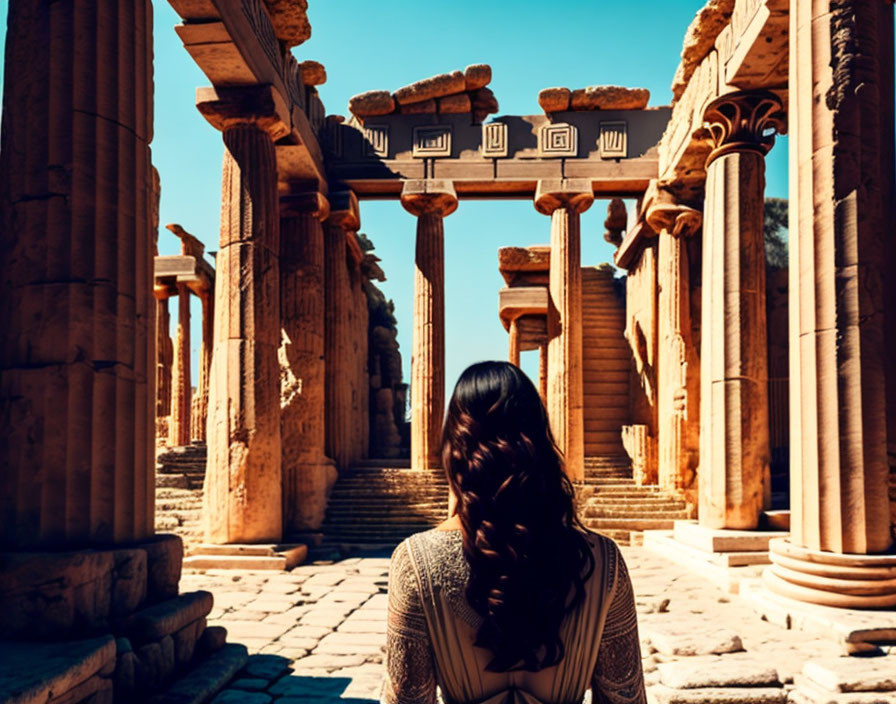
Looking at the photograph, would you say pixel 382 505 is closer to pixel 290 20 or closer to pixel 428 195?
pixel 428 195

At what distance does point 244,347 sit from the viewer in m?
10.2

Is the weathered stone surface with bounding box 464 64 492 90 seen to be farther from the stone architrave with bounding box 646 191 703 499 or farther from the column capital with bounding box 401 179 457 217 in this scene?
the stone architrave with bounding box 646 191 703 499

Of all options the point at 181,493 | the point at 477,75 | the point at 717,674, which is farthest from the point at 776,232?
the point at 717,674

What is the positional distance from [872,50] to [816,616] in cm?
437

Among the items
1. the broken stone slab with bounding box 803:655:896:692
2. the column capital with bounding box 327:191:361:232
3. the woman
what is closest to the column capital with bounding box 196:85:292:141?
the column capital with bounding box 327:191:361:232

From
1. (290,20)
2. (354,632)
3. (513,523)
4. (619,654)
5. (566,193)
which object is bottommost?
(354,632)

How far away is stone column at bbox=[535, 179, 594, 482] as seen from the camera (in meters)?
14.7

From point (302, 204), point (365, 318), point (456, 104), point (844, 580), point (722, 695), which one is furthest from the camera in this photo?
point (365, 318)

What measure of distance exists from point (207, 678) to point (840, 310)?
5.21m

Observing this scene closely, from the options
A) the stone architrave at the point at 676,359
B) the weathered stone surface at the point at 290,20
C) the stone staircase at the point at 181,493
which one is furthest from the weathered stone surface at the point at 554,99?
the stone staircase at the point at 181,493

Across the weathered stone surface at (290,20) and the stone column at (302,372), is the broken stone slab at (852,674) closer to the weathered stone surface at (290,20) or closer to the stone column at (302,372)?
the stone column at (302,372)

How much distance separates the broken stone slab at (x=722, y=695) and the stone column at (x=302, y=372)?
8267mm

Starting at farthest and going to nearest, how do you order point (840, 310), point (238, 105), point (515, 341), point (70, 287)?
point (515, 341) → point (238, 105) → point (840, 310) → point (70, 287)

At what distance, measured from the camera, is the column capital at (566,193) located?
591 inches
